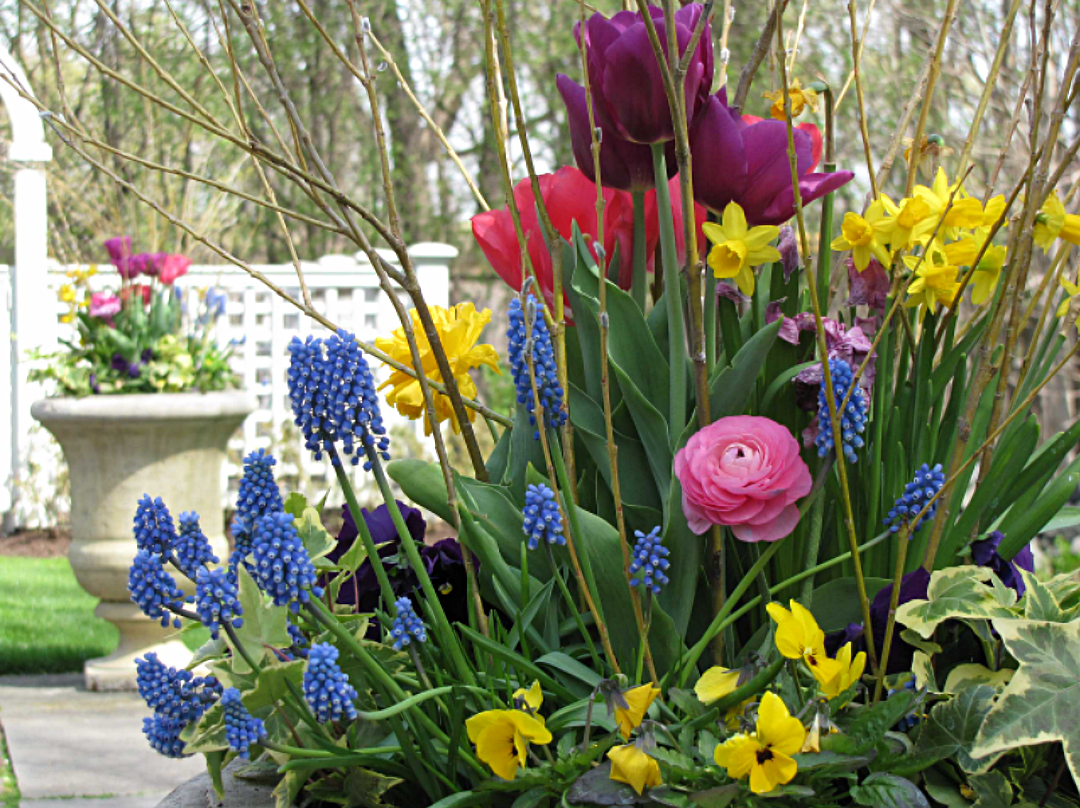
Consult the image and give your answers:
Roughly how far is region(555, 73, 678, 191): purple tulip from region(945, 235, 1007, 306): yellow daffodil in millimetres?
235

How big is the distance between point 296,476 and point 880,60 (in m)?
4.83

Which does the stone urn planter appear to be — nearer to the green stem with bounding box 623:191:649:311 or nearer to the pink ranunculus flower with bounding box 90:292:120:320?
the pink ranunculus flower with bounding box 90:292:120:320

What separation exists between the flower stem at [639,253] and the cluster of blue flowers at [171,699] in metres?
0.47

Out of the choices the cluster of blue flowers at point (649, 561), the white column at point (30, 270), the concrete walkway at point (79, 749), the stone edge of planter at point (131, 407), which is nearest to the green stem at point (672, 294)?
the cluster of blue flowers at point (649, 561)

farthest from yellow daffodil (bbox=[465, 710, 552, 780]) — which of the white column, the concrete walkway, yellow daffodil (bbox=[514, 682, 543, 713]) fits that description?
the white column

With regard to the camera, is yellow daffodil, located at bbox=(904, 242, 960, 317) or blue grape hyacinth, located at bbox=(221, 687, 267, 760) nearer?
blue grape hyacinth, located at bbox=(221, 687, 267, 760)

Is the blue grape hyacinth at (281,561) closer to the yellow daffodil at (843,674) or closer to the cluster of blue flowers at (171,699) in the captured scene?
the cluster of blue flowers at (171,699)

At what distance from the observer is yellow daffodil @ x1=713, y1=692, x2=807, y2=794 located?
677 millimetres

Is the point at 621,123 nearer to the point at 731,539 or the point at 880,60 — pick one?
the point at 731,539

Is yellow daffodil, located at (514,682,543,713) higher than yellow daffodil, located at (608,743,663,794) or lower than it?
higher

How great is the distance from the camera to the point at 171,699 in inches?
31.5

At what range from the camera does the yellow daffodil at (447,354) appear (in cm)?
96

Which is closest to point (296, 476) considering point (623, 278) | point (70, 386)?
point (70, 386)

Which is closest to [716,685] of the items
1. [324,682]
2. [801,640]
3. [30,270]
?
[801,640]
